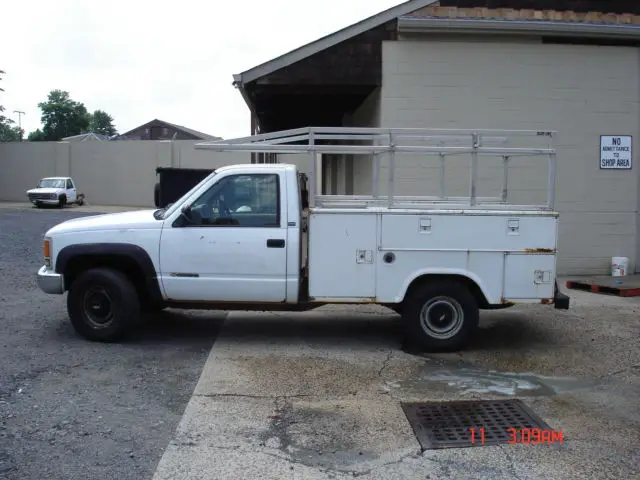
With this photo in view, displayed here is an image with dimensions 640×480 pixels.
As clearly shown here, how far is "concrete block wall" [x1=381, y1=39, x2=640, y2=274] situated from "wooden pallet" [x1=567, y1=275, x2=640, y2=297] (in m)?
0.85

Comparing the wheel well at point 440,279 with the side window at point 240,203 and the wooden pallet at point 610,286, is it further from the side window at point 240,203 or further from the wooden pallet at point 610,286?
the wooden pallet at point 610,286

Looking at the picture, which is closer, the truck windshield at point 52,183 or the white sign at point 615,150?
the white sign at point 615,150

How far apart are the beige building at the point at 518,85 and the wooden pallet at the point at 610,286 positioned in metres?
0.86

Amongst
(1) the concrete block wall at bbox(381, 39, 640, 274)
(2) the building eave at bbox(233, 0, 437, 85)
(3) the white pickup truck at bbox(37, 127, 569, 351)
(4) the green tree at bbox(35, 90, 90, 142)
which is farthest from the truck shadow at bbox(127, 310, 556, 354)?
(4) the green tree at bbox(35, 90, 90, 142)

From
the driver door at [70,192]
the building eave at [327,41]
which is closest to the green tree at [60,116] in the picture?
the driver door at [70,192]

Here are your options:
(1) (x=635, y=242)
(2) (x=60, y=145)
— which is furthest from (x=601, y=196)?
(2) (x=60, y=145)

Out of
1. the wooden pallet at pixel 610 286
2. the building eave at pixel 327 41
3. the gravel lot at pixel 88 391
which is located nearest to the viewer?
the gravel lot at pixel 88 391

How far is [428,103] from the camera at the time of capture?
11.4 meters

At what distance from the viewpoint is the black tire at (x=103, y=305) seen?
699 centimetres

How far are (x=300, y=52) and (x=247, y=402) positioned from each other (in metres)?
7.08

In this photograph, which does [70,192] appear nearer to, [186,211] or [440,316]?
[186,211]

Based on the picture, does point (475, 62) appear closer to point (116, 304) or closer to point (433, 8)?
point (433, 8)

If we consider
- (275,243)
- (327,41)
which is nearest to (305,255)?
(275,243)
